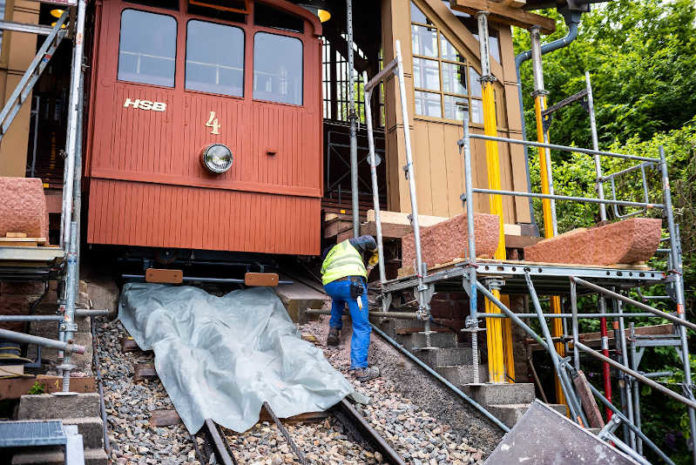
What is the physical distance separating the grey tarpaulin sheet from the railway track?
14 centimetres

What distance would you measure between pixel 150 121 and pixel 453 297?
15.3ft

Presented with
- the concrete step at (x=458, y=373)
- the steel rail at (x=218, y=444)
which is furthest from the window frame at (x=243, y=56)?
the steel rail at (x=218, y=444)

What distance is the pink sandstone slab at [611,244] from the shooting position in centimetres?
661

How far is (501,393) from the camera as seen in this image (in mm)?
6215

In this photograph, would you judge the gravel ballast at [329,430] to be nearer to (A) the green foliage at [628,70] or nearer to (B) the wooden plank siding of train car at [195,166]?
(B) the wooden plank siding of train car at [195,166]

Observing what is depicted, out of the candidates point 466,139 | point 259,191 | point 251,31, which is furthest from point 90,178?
point 466,139

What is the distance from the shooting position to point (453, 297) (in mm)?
9133

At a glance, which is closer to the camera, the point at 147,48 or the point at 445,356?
the point at 445,356

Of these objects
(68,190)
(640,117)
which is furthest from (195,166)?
(640,117)

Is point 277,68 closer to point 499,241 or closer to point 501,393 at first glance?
point 499,241

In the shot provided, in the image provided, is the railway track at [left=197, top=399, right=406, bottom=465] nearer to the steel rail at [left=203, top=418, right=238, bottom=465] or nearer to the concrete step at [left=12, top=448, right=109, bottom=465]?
the steel rail at [left=203, top=418, right=238, bottom=465]

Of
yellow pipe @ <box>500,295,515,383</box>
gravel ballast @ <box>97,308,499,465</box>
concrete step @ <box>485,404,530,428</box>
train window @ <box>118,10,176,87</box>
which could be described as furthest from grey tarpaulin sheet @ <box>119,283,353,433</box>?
train window @ <box>118,10,176,87</box>

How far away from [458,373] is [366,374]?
1025 millimetres

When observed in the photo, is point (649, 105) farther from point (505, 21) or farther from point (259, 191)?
point (259, 191)
